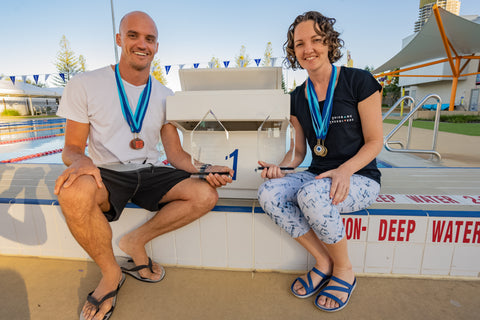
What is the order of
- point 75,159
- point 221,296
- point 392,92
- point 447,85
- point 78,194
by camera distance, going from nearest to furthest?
point 78,194 < point 75,159 < point 221,296 < point 447,85 < point 392,92

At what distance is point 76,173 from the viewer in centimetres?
109

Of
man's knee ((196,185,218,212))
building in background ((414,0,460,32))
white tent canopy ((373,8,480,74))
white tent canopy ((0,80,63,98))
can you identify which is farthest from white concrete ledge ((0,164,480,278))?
building in background ((414,0,460,32))

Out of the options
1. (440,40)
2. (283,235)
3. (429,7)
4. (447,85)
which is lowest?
(283,235)

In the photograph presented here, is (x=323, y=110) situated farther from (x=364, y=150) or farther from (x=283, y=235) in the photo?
(x=283, y=235)

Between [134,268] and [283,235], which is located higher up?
[283,235]

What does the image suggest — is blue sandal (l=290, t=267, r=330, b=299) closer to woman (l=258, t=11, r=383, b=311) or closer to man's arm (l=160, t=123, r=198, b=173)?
woman (l=258, t=11, r=383, b=311)

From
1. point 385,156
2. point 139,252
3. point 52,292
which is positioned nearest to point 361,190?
point 139,252

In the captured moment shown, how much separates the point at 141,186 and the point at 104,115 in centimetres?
42

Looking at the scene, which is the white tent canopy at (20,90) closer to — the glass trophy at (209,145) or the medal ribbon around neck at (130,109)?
the medal ribbon around neck at (130,109)

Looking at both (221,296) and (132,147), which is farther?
(132,147)

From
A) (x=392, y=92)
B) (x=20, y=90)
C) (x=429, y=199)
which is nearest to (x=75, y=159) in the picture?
(x=429, y=199)

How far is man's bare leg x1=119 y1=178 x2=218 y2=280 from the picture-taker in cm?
136

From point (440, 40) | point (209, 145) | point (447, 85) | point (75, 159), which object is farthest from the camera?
point (447, 85)

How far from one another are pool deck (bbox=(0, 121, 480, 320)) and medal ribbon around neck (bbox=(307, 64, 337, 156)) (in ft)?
2.68
